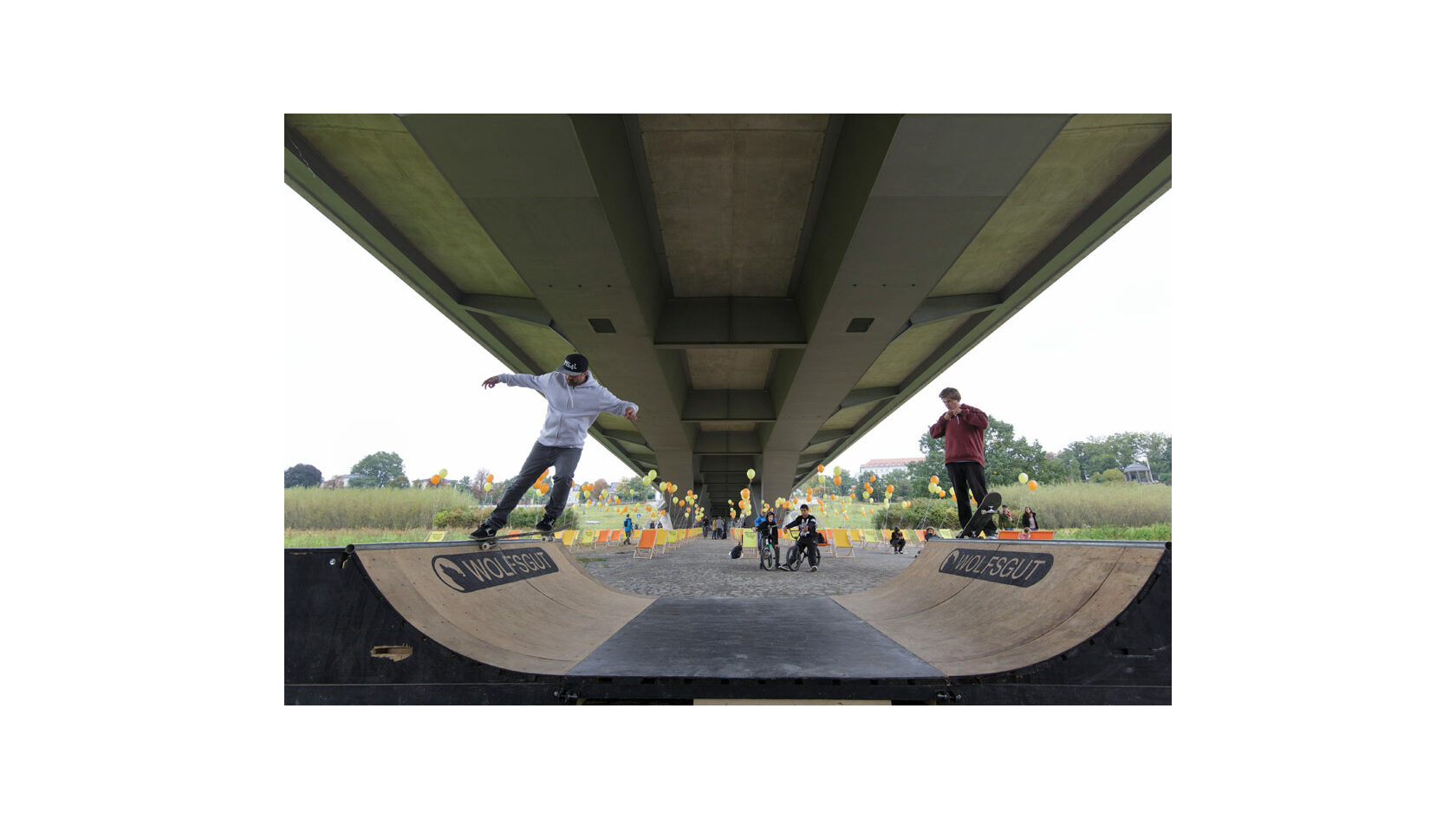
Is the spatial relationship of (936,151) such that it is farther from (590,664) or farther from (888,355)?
(888,355)

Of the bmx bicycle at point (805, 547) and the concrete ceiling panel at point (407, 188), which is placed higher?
the concrete ceiling panel at point (407, 188)

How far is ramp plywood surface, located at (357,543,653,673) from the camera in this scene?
132 inches

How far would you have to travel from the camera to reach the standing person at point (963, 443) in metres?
6.18

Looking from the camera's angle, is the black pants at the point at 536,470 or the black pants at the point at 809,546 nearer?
the black pants at the point at 536,470

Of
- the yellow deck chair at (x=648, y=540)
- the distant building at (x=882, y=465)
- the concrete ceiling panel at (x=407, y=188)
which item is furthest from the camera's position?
the distant building at (x=882, y=465)

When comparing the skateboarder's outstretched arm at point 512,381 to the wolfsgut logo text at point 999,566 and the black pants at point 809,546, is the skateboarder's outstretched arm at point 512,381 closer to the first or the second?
the wolfsgut logo text at point 999,566

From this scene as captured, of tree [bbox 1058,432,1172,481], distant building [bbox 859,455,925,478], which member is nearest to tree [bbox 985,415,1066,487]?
tree [bbox 1058,432,1172,481]

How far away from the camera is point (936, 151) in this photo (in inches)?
227

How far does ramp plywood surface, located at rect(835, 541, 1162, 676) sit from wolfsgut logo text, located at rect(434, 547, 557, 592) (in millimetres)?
3061

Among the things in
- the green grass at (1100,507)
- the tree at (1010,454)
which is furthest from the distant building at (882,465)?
the green grass at (1100,507)

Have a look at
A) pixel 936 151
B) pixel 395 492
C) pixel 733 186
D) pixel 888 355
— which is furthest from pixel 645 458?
pixel 936 151

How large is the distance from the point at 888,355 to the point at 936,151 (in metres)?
10.7

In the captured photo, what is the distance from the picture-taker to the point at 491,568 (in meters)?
4.89

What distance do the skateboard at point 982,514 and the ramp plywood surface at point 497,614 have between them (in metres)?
3.52
